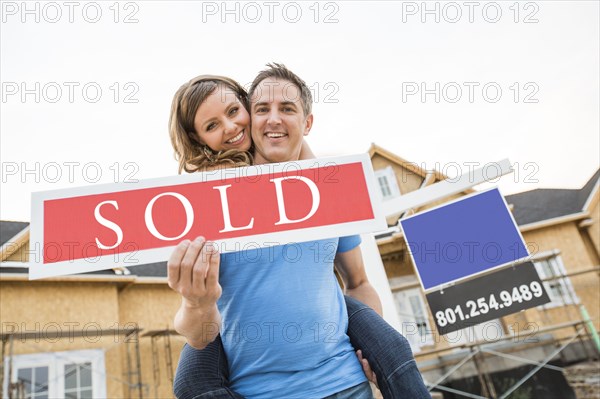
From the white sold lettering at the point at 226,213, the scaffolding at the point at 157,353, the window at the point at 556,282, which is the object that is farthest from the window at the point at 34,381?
the window at the point at 556,282

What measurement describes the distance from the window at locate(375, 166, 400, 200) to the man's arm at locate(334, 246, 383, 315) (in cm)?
1058

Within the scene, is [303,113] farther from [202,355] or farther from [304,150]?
[202,355]

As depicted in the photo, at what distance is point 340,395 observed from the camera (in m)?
0.85

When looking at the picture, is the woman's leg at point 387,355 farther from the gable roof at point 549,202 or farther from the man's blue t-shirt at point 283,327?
the gable roof at point 549,202

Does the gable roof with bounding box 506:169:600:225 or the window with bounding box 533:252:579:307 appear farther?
the gable roof with bounding box 506:169:600:225

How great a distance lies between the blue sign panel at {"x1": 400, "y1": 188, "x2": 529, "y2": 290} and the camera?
3.03m

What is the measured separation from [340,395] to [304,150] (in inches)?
27.6

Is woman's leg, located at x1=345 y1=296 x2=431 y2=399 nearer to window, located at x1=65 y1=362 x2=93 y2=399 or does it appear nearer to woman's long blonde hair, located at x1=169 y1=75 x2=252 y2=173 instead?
woman's long blonde hair, located at x1=169 y1=75 x2=252 y2=173

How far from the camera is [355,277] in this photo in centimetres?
127

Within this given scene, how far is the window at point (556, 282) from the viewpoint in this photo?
10.1 metres

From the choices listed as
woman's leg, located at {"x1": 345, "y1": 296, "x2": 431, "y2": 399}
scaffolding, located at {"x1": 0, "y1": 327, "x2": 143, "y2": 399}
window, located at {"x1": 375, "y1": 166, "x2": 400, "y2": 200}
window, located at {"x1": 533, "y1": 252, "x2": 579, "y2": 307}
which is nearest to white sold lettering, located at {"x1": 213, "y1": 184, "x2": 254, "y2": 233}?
woman's leg, located at {"x1": 345, "y1": 296, "x2": 431, "y2": 399}

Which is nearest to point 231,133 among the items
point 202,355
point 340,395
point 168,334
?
point 202,355

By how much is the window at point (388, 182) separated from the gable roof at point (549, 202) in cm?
344

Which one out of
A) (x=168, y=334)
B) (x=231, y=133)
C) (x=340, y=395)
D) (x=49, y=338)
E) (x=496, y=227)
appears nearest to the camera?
(x=340, y=395)
